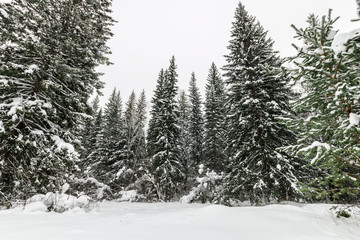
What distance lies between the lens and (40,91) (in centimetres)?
746

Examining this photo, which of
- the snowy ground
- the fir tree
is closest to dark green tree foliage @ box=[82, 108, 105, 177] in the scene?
the fir tree

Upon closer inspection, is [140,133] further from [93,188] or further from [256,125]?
[256,125]

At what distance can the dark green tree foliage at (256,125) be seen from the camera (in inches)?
380

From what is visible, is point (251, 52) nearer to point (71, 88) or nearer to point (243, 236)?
point (71, 88)

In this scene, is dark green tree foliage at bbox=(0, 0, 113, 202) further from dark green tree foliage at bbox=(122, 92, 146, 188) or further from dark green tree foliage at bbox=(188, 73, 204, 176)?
dark green tree foliage at bbox=(188, 73, 204, 176)

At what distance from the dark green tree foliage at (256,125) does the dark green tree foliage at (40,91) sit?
8.27 meters

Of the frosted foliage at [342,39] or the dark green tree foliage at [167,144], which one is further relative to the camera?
the dark green tree foliage at [167,144]

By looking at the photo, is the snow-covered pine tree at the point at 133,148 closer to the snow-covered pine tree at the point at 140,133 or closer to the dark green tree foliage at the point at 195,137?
the snow-covered pine tree at the point at 140,133

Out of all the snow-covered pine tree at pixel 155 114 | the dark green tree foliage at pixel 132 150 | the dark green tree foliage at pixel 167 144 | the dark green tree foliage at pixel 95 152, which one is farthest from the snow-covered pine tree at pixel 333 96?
the dark green tree foliage at pixel 95 152

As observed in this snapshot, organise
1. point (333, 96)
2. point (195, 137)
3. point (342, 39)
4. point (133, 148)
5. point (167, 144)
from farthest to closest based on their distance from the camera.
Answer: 1. point (133, 148)
2. point (195, 137)
3. point (167, 144)
4. point (333, 96)
5. point (342, 39)

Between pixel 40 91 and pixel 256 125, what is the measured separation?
10653 millimetres

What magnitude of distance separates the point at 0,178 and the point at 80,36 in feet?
21.8

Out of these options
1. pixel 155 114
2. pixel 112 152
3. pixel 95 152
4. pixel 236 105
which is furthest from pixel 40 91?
pixel 95 152

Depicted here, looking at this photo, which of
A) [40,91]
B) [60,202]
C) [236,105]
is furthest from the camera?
[236,105]
